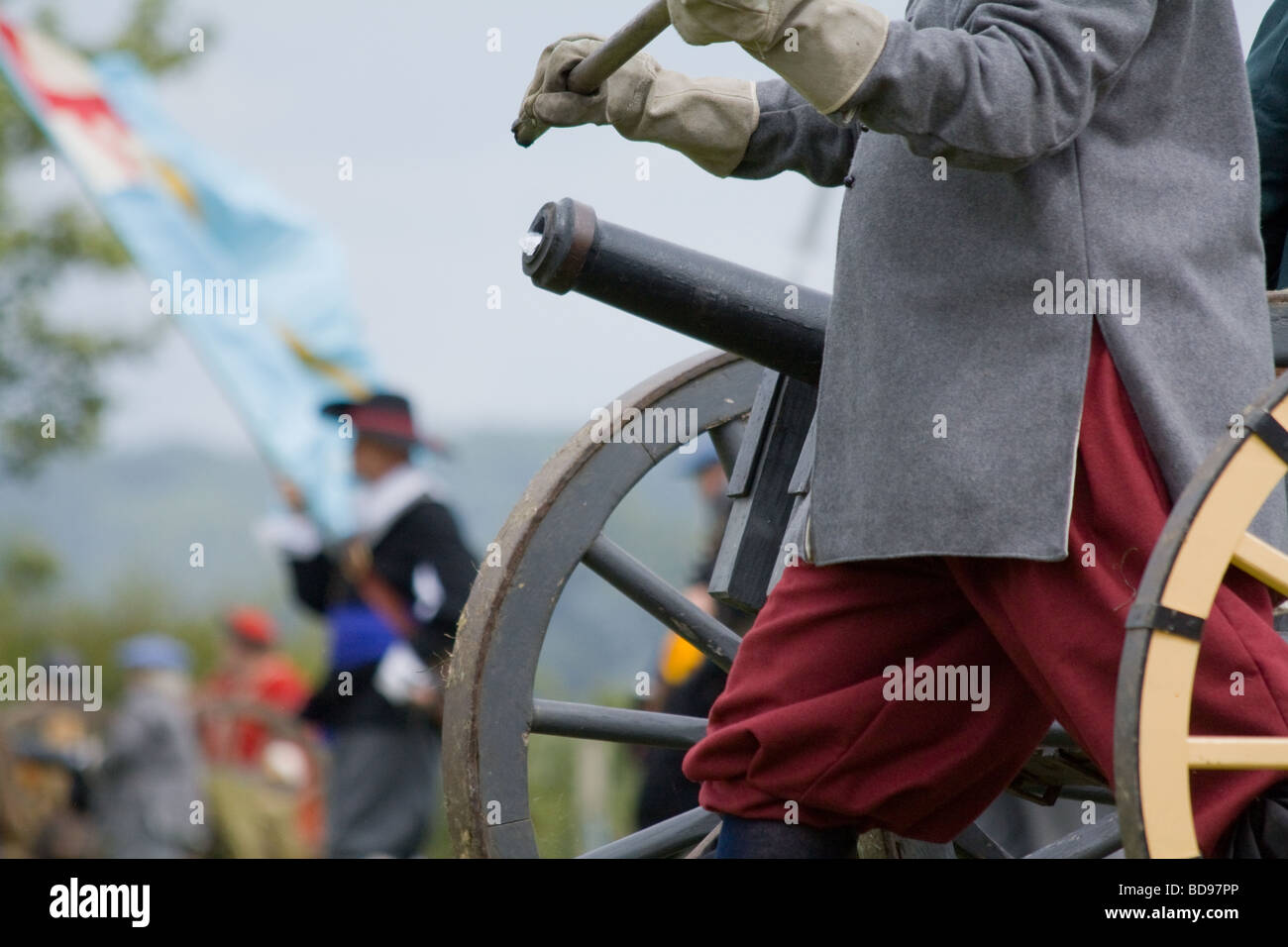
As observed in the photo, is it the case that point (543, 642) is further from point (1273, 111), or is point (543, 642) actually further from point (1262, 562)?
point (1273, 111)

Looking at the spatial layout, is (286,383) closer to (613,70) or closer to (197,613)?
(613,70)

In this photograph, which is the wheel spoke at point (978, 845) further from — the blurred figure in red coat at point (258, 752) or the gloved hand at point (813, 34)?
the blurred figure in red coat at point (258, 752)

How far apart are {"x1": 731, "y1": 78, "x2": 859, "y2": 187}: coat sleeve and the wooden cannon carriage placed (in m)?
0.14

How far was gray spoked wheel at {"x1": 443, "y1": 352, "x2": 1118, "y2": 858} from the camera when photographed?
2287 millimetres

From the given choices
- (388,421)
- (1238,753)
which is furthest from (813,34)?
(388,421)

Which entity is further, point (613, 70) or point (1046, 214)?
point (613, 70)

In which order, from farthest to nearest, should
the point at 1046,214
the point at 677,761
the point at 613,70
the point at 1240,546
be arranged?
the point at 677,761, the point at 613,70, the point at 1046,214, the point at 1240,546

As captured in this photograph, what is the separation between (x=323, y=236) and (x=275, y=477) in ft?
4.29

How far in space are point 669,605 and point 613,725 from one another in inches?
8.0

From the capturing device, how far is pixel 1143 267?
5.45 ft

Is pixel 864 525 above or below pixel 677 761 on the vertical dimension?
above

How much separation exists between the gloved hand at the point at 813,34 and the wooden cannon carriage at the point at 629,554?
0.46 metres

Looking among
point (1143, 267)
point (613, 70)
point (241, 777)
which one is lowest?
point (241, 777)

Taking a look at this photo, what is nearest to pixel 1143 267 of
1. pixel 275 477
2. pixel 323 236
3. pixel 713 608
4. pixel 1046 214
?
pixel 1046 214
